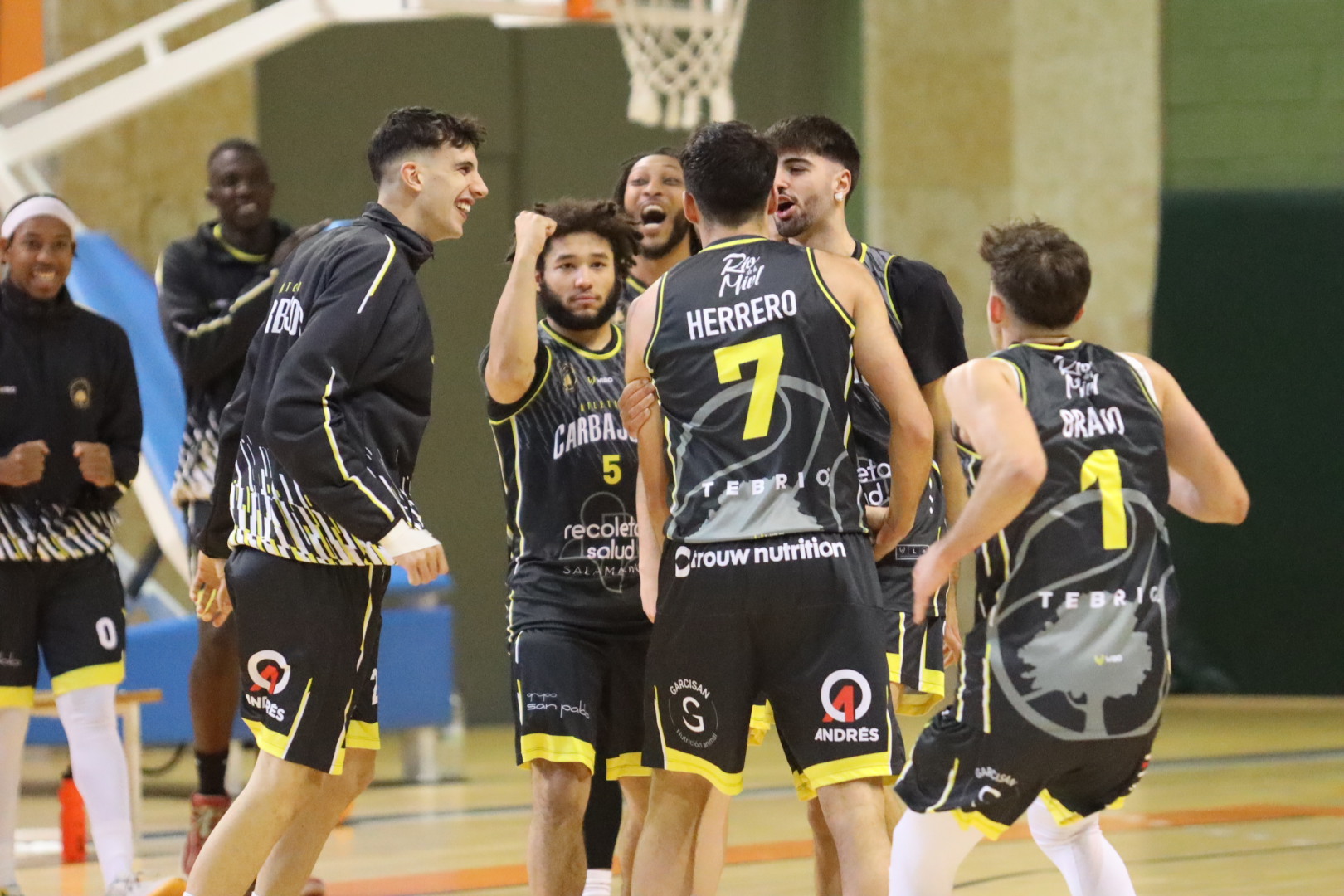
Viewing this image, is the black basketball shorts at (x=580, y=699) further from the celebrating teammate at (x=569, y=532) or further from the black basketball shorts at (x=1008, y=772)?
the black basketball shorts at (x=1008, y=772)

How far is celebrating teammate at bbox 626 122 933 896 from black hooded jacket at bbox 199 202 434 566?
2.04 ft

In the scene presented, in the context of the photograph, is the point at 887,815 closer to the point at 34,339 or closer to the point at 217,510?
the point at 217,510

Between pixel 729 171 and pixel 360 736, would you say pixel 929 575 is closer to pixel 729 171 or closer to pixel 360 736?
pixel 729 171

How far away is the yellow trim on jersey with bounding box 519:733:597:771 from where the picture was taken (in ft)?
15.2

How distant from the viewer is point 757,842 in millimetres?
7004

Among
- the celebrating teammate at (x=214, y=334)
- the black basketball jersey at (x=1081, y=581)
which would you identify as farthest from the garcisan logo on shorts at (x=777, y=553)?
the celebrating teammate at (x=214, y=334)

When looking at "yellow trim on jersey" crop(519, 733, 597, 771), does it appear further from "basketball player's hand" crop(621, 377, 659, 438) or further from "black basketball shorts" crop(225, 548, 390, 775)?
"basketball player's hand" crop(621, 377, 659, 438)

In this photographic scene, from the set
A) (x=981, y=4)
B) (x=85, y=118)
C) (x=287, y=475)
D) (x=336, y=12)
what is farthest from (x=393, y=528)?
(x=981, y=4)

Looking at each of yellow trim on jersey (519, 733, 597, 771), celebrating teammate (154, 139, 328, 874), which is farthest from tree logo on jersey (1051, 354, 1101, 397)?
Result: celebrating teammate (154, 139, 328, 874)

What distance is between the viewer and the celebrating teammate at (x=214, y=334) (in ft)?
19.6

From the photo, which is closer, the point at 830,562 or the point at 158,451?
the point at 830,562

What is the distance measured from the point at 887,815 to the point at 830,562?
1.17 meters

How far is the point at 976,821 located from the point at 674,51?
718cm

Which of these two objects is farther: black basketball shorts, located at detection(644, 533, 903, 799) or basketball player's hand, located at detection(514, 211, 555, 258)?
basketball player's hand, located at detection(514, 211, 555, 258)
